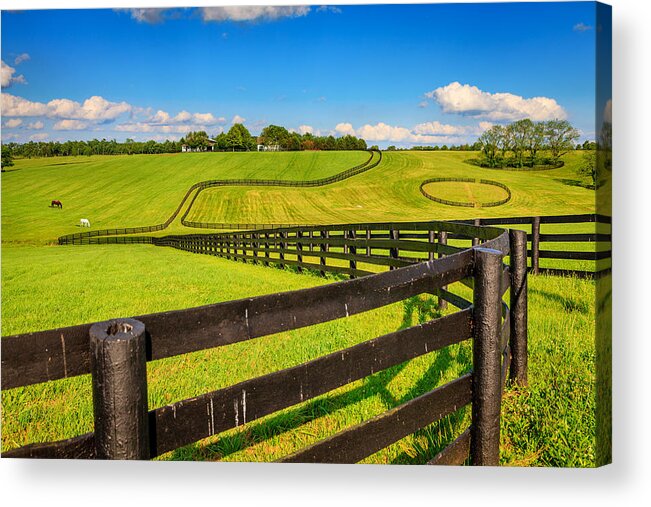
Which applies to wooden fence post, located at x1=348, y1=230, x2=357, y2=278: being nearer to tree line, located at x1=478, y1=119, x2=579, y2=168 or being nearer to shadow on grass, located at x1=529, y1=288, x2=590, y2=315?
shadow on grass, located at x1=529, y1=288, x2=590, y2=315

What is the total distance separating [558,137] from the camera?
21672mm

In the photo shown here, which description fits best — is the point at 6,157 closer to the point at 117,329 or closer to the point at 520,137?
the point at 117,329

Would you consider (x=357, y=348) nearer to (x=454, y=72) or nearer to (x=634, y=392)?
(x=634, y=392)

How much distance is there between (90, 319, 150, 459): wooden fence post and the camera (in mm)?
1200

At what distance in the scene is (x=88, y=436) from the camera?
1.32 metres

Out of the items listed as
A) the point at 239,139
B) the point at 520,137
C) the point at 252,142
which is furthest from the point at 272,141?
the point at 520,137

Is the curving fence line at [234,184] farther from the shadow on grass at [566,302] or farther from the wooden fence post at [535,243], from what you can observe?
the shadow on grass at [566,302]

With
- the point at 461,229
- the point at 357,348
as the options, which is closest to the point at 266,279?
the point at 461,229

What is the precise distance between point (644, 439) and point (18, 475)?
13.8ft

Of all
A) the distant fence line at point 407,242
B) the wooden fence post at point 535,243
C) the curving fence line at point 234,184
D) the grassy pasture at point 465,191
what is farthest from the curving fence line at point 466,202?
the wooden fence post at point 535,243

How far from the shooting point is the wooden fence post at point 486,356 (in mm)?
2086

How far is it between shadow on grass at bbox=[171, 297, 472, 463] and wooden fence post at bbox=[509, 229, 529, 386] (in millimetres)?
519

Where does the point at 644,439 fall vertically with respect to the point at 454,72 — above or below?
below

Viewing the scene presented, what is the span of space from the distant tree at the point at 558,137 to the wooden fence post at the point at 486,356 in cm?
1831
